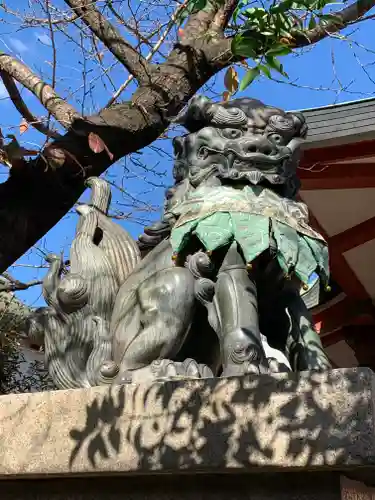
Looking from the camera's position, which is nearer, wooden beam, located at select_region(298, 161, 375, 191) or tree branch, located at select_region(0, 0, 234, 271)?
tree branch, located at select_region(0, 0, 234, 271)

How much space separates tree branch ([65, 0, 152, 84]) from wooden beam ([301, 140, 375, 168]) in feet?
3.18

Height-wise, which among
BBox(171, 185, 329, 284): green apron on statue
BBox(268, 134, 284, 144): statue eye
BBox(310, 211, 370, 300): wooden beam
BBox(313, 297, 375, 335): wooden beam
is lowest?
BBox(171, 185, 329, 284): green apron on statue

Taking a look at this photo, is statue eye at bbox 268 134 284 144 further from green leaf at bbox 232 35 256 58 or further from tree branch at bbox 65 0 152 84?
tree branch at bbox 65 0 152 84

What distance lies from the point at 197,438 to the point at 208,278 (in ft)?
1.43

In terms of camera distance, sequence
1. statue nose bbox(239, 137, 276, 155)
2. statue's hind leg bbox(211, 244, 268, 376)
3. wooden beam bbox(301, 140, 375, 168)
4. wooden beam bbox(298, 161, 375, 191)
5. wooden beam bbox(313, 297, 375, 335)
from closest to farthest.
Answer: statue's hind leg bbox(211, 244, 268, 376)
statue nose bbox(239, 137, 276, 155)
wooden beam bbox(301, 140, 375, 168)
wooden beam bbox(298, 161, 375, 191)
wooden beam bbox(313, 297, 375, 335)

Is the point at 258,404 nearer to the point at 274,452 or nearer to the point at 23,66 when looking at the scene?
the point at 274,452

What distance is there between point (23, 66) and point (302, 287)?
200 cm

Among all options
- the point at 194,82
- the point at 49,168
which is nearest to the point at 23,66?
the point at 49,168

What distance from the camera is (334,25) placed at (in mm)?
2975

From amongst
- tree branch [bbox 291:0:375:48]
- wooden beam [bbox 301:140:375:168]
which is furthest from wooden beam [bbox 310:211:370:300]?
tree branch [bbox 291:0:375:48]

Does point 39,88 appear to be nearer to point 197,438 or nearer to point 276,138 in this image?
point 276,138

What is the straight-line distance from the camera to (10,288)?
338 cm

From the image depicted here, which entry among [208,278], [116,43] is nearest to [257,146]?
[208,278]

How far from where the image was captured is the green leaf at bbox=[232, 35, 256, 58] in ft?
6.47
